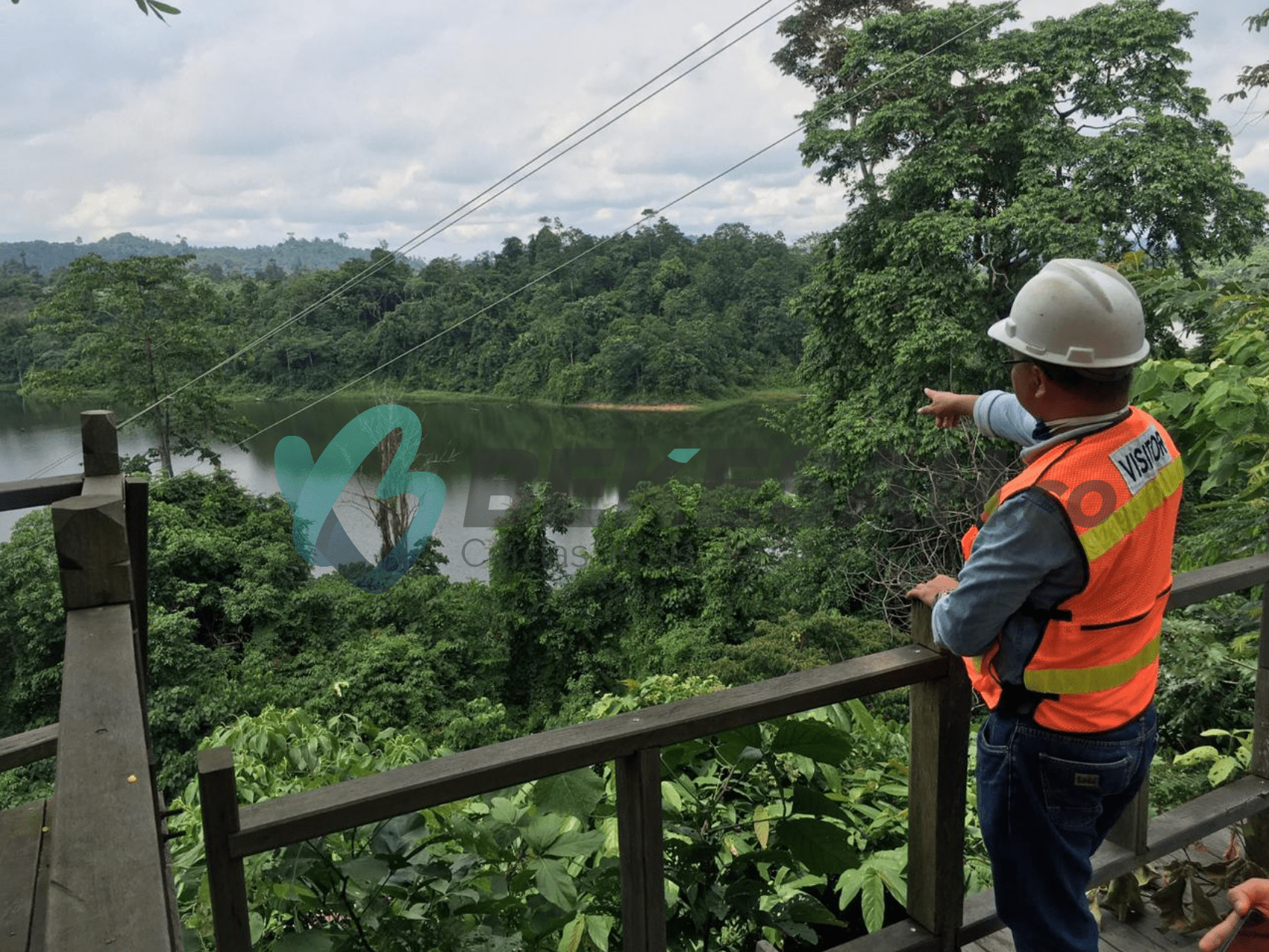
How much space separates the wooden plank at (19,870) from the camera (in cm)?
110

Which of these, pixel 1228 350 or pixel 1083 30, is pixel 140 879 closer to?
pixel 1228 350

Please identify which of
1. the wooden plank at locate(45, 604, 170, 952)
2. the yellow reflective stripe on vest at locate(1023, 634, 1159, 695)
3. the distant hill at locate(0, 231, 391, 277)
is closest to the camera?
the wooden plank at locate(45, 604, 170, 952)

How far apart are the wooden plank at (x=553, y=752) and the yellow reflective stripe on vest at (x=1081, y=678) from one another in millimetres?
102

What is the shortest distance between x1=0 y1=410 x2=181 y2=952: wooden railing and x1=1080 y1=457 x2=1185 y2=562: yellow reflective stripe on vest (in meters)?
0.85

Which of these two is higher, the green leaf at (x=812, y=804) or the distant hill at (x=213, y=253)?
the distant hill at (x=213, y=253)

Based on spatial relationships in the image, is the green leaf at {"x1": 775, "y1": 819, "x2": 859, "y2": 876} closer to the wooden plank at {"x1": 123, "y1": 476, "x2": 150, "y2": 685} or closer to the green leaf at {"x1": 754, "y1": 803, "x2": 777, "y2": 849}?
the green leaf at {"x1": 754, "y1": 803, "x2": 777, "y2": 849}

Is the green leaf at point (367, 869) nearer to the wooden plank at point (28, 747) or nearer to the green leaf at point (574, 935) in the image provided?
the green leaf at point (574, 935)

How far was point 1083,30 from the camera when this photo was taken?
12.1 metres

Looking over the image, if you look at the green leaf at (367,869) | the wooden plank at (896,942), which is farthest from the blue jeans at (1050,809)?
the green leaf at (367,869)

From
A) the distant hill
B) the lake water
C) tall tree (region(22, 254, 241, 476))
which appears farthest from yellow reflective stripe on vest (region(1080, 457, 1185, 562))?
the distant hill

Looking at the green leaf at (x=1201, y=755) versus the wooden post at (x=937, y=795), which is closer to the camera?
the wooden post at (x=937, y=795)

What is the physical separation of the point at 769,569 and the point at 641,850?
1362 centimetres

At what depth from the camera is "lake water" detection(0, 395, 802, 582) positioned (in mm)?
23594

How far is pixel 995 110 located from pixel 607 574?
9030mm
